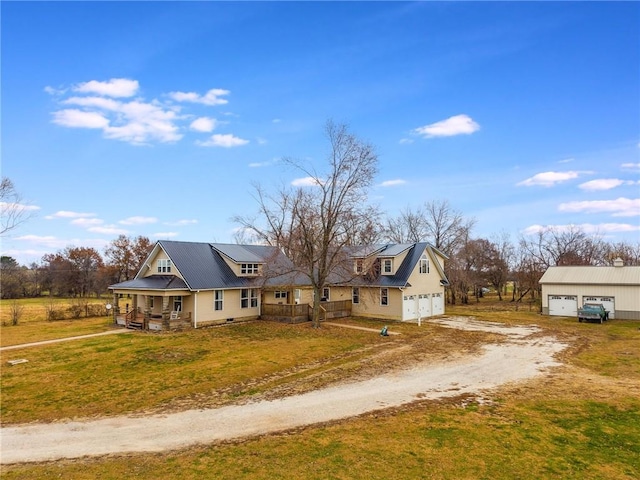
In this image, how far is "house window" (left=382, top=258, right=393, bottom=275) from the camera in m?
33.8

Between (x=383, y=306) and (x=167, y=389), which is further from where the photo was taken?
(x=383, y=306)

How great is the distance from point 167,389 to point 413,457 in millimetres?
9572

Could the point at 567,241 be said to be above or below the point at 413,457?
above

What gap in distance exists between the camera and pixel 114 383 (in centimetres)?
1538

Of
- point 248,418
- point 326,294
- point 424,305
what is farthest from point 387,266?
point 248,418

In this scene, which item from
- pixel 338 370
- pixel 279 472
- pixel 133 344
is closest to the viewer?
pixel 279 472

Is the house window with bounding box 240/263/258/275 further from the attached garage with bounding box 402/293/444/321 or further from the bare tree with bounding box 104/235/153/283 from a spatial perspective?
the bare tree with bounding box 104/235/153/283

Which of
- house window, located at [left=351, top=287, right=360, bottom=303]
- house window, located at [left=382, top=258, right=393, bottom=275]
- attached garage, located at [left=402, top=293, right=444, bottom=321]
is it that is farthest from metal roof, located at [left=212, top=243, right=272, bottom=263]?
attached garage, located at [left=402, top=293, right=444, bottom=321]

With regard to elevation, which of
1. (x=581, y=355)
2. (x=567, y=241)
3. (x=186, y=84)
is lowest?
(x=581, y=355)

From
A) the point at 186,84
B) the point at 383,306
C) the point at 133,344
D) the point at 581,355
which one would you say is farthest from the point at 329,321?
the point at 186,84

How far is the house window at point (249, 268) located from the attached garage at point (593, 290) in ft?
86.6

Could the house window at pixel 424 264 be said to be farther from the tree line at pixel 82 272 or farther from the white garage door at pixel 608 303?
the tree line at pixel 82 272

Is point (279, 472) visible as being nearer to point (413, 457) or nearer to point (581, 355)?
point (413, 457)

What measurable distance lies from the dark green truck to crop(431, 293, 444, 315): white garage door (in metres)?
11.0
